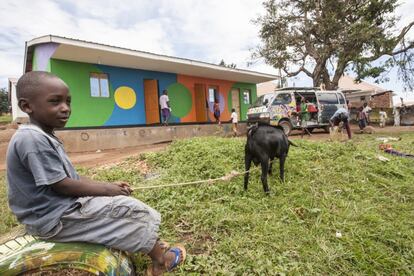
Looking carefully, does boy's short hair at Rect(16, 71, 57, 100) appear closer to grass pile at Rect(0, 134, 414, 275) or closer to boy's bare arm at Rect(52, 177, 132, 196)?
boy's bare arm at Rect(52, 177, 132, 196)

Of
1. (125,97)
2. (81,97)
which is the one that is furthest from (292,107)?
(81,97)

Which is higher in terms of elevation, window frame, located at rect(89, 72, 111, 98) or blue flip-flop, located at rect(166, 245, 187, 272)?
window frame, located at rect(89, 72, 111, 98)

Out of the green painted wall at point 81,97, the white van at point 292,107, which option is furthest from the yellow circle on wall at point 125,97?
the white van at point 292,107

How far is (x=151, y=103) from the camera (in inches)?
571

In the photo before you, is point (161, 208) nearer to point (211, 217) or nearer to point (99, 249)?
point (211, 217)

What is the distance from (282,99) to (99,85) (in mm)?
7929

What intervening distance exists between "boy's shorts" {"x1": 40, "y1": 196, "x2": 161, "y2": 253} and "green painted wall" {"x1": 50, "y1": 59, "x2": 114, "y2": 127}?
412 inches

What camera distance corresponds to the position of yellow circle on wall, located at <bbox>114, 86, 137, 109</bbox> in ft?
43.3

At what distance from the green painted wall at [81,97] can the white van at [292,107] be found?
6.47 metres

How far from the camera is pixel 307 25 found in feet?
57.7

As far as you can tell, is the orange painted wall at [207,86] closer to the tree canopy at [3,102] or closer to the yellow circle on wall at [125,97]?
the yellow circle on wall at [125,97]

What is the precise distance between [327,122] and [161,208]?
12371 millimetres

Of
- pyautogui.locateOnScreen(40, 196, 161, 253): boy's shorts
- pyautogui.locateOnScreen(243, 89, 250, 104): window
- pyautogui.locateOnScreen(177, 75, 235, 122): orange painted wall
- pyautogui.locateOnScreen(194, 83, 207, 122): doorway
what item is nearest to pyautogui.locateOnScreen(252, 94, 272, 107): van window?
pyautogui.locateOnScreen(194, 83, 207, 122): doorway

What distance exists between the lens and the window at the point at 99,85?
12.4m
